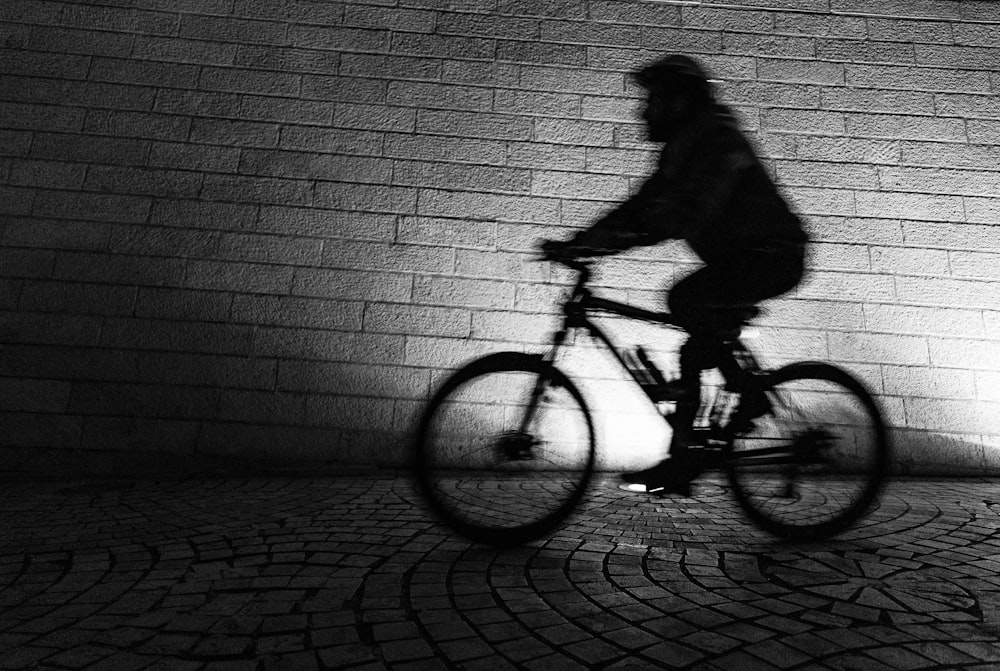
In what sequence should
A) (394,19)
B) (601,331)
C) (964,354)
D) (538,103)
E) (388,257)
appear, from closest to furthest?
1. (601,331)
2. (964,354)
3. (388,257)
4. (538,103)
5. (394,19)

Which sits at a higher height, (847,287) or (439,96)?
(439,96)

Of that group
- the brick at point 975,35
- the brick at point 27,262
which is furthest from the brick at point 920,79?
the brick at point 27,262

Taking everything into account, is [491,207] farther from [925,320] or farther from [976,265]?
[976,265]

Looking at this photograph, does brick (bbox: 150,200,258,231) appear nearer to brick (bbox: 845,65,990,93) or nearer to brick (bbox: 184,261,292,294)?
brick (bbox: 184,261,292,294)

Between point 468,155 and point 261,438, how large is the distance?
2.69 m

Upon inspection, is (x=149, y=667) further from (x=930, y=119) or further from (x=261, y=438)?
(x=930, y=119)

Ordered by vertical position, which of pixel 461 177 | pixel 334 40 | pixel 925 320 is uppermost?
pixel 334 40

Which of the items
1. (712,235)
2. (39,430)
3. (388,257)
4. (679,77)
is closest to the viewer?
(712,235)

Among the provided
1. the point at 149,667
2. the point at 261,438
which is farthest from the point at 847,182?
the point at 149,667

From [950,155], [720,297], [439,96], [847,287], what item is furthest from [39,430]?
[950,155]

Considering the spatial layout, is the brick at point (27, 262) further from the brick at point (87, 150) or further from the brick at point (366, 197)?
the brick at point (366, 197)

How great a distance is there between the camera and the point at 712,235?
2.96 meters

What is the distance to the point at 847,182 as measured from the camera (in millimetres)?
4652

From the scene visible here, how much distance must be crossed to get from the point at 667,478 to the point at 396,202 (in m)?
3.00
